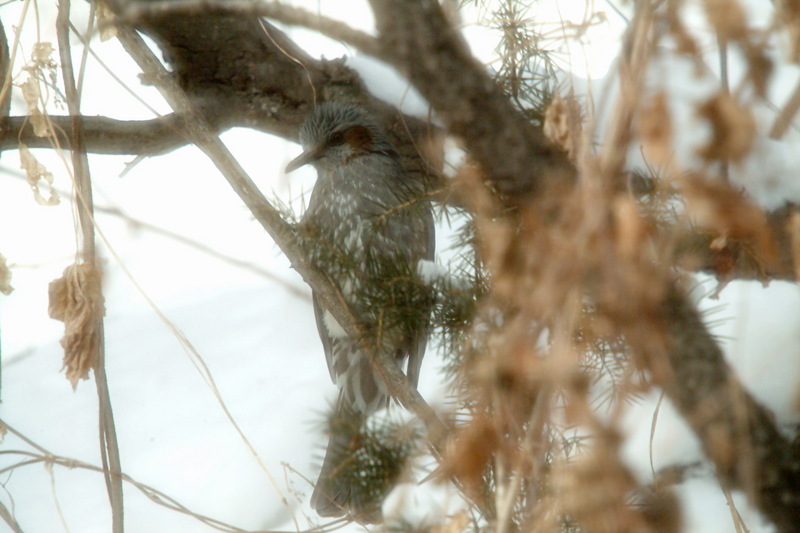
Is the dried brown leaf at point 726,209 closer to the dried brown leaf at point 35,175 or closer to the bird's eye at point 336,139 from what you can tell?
the dried brown leaf at point 35,175

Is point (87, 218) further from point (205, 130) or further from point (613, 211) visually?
point (613, 211)

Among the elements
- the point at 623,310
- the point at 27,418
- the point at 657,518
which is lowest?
the point at 657,518

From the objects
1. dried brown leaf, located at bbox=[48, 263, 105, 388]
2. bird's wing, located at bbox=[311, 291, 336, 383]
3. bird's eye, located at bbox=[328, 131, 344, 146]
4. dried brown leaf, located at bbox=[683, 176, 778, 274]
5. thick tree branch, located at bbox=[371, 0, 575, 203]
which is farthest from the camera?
bird's wing, located at bbox=[311, 291, 336, 383]

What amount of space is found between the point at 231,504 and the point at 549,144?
6.57 ft

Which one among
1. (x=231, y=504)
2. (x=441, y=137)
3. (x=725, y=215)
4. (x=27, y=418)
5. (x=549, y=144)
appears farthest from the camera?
(x=27, y=418)

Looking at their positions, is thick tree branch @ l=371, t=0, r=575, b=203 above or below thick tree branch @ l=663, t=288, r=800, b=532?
above

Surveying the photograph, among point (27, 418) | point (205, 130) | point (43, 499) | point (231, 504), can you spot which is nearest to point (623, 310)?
point (205, 130)

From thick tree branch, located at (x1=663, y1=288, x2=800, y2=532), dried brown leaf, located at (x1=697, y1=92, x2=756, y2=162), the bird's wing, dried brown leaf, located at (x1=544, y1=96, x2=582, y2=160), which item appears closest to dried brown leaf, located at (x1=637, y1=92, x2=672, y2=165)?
dried brown leaf, located at (x1=697, y1=92, x2=756, y2=162)

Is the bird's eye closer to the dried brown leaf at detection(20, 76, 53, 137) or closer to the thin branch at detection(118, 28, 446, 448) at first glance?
the thin branch at detection(118, 28, 446, 448)

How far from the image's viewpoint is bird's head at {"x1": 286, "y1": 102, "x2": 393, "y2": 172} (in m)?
2.76

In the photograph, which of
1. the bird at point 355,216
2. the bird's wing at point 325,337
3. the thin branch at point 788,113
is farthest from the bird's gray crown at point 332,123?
the thin branch at point 788,113

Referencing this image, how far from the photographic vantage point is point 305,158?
295cm

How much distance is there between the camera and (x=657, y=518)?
38.2 inches

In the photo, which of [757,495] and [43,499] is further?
[43,499]
